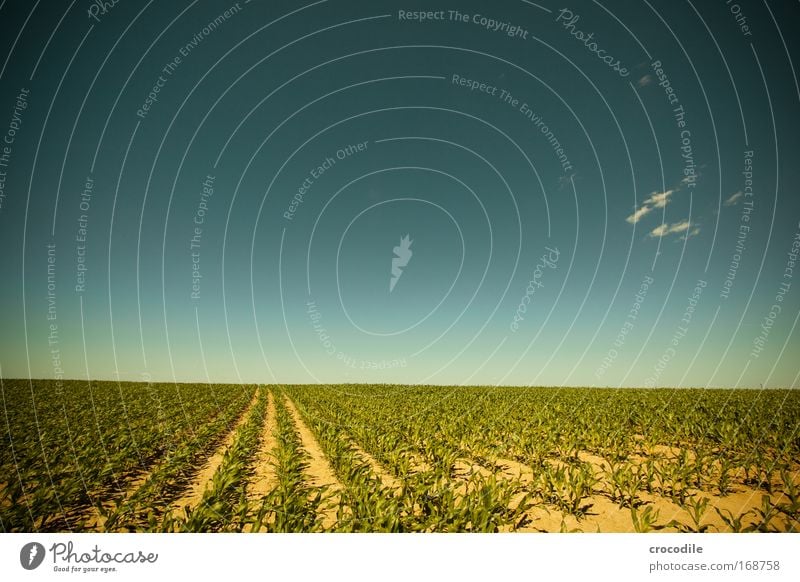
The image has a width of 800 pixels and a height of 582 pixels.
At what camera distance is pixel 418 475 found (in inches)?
269

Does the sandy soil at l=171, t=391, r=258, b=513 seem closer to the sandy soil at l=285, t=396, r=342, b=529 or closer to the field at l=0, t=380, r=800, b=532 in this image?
the field at l=0, t=380, r=800, b=532

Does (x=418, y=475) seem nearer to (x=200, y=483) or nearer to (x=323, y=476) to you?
(x=323, y=476)

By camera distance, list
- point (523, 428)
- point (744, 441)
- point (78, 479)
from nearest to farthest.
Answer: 1. point (78, 479)
2. point (744, 441)
3. point (523, 428)

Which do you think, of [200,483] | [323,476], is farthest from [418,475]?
[200,483]

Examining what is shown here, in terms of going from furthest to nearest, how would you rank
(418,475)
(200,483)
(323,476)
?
1. (323,476)
2. (200,483)
3. (418,475)

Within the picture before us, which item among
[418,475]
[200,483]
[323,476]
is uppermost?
[418,475]

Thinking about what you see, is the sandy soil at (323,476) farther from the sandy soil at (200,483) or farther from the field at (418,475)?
the sandy soil at (200,483)

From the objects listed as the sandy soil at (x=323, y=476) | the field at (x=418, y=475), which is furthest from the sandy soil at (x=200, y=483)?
the sandy soil at (x=323, y=476)
